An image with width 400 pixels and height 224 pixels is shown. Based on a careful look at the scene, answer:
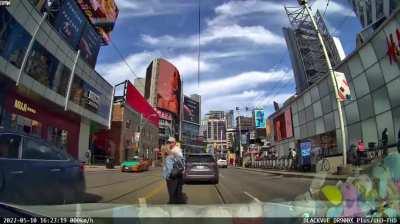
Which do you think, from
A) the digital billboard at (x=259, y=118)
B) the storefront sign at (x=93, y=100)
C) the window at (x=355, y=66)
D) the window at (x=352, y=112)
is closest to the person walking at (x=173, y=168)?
the storefront sign at (x=93, y=100)

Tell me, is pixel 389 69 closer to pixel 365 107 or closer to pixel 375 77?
pixel 375 77

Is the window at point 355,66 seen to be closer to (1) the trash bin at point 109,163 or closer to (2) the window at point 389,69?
(2) the window at point 389,69

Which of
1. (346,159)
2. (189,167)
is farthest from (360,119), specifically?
(189,167)

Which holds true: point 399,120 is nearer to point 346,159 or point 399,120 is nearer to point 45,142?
point 346,159

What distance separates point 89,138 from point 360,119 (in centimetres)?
1958

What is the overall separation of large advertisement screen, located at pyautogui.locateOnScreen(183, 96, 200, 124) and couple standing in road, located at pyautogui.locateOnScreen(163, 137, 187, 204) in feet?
529

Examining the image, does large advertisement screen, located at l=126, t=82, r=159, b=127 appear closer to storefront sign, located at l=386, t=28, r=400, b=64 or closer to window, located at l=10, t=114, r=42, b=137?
window, located at l=10, t=114, r=42, b=137

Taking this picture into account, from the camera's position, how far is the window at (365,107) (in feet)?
73.7

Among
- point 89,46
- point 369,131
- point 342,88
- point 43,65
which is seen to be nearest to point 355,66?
point 342,88

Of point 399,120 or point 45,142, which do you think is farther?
point 399,120

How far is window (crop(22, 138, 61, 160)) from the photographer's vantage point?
7.83 meters

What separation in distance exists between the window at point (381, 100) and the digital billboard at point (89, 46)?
1099cm

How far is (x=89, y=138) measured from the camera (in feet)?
33.9

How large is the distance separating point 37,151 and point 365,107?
1987 cm
